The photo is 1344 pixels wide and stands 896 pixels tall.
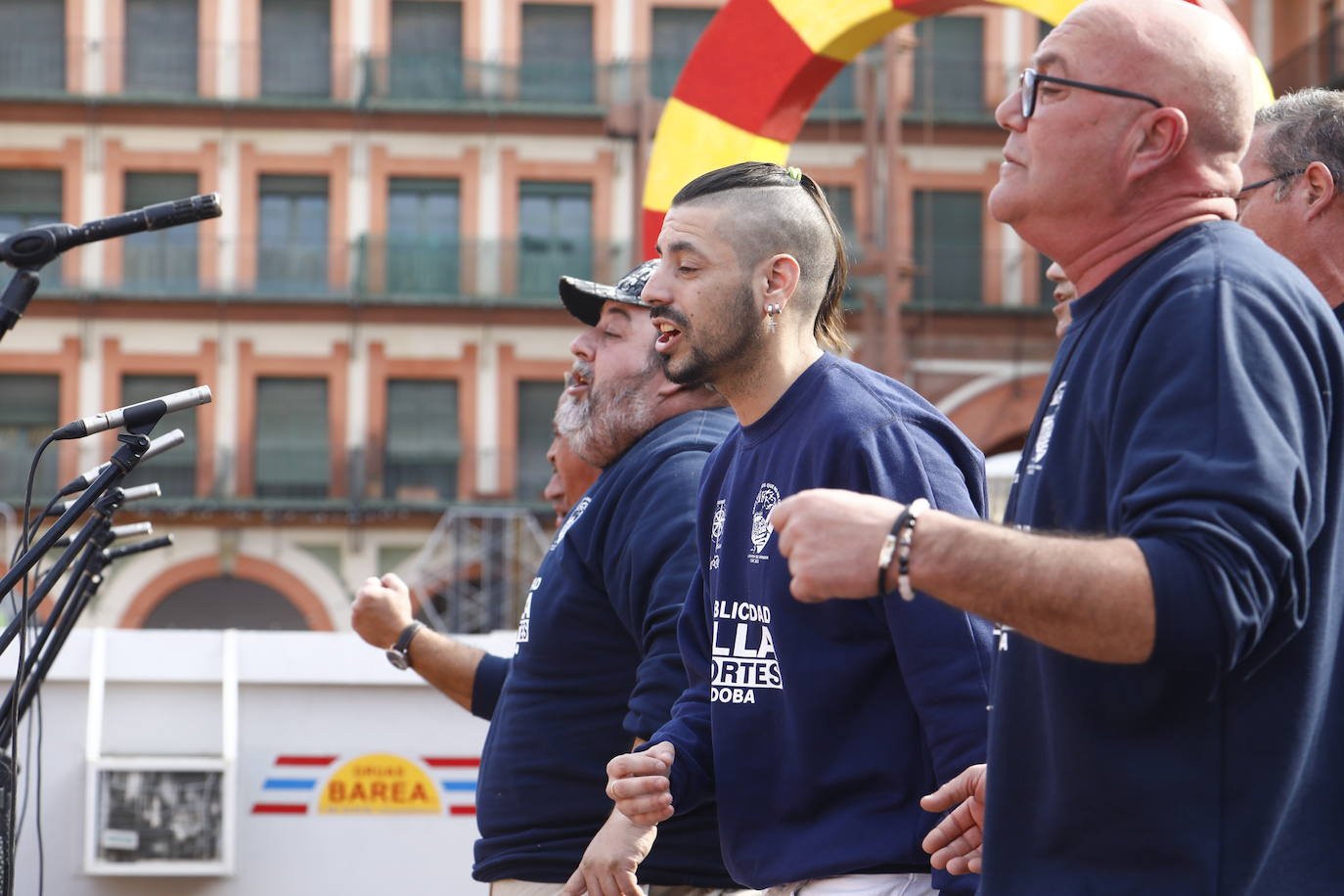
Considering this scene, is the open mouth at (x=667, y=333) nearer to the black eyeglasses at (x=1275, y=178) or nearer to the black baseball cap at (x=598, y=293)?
the black baseball cap at (x=598, y=293)

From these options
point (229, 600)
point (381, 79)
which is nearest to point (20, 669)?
point (381, 79)

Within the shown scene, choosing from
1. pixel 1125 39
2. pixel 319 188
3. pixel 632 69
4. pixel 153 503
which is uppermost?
pixel 632 69

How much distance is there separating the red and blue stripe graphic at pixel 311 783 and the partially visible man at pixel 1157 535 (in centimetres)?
420

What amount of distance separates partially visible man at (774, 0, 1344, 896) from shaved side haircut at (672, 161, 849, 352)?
92cm

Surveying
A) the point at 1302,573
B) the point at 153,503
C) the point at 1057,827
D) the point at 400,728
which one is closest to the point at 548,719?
the point at 1057,827

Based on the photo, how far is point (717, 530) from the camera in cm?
275

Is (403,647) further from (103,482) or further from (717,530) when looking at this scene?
(717,530)

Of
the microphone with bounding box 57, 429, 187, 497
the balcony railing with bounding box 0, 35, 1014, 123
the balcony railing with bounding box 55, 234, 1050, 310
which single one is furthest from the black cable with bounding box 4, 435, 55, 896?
the balcony railing with bounding box 0, 35, 1014, 123

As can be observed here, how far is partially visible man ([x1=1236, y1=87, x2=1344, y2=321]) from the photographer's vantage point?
8.95 ft

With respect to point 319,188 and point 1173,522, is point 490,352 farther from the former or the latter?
point 1173,522

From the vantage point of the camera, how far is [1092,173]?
1.94 meters

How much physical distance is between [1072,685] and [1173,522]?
25 cm

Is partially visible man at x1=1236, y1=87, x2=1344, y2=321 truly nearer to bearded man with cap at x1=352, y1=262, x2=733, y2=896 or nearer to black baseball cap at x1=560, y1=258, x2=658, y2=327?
bearded man with cap at x1=352, y1=262, x2=733, y2=896

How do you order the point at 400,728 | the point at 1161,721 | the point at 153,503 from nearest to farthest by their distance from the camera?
the point at 1161,721
the point at 400,728
the point at 153,503
